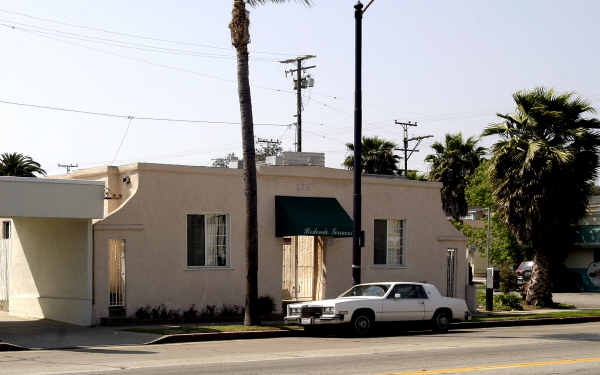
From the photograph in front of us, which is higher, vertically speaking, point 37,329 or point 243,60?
point 243,60

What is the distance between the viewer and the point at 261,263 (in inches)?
1007

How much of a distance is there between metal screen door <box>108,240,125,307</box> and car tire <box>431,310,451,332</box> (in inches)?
327

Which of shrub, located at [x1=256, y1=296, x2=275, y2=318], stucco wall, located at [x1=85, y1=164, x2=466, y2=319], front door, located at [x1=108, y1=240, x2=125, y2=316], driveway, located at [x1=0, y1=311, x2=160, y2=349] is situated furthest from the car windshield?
front door, located at [x1=108, y1=240, x2=125, y2=316]

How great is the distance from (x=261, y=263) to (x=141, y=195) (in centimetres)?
440

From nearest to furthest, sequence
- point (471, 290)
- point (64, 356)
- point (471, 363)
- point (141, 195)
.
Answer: point (471, 363), point (64, 356), point (141, 195), point (471, 290)

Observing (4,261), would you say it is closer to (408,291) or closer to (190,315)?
(190,315)

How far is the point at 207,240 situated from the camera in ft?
81.0

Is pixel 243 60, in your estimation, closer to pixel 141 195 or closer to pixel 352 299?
pixel 141 195

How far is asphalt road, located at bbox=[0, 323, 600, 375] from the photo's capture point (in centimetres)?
1378

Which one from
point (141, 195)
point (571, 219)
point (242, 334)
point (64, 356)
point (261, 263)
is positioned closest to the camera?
point (64, 356)

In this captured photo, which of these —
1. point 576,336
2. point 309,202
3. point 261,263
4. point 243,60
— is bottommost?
point 576,336

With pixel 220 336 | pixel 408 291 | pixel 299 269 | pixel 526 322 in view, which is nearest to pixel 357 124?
pixel 408 291

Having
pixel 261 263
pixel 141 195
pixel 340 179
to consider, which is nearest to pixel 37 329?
pixel 141 195

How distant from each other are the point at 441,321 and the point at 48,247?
36.7ft
